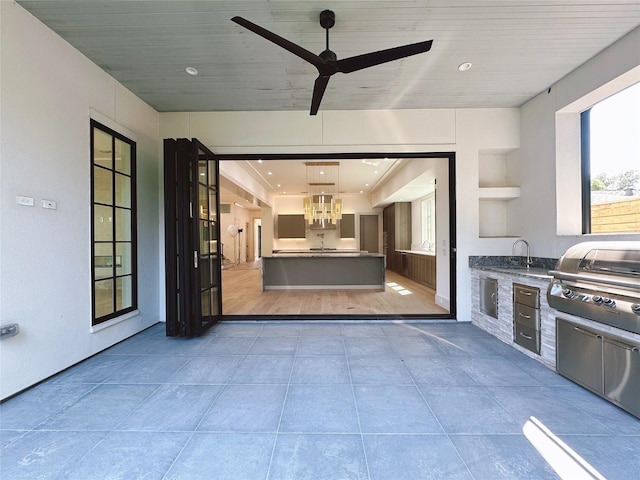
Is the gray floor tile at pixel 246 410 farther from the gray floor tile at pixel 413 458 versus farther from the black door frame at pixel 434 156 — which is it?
the black door frame at pixel 434 156

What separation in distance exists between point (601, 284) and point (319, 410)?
2.24 meters

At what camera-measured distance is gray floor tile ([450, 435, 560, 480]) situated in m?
1.45

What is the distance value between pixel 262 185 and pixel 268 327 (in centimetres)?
634

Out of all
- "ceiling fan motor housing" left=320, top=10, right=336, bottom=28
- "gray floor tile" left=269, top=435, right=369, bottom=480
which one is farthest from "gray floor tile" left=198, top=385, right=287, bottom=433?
"ceiling fan motor housing" left=320, top=10, right=336, bottom=28

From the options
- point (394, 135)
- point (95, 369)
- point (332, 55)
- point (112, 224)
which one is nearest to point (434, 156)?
point (394, 135)

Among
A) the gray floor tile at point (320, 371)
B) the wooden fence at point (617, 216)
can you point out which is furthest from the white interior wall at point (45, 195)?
the wooden fence at point (617, 216)

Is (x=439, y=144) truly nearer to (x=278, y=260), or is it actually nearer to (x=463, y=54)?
(x=463, y=54)

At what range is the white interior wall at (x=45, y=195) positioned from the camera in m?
2.20

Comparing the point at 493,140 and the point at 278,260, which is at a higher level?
the point at 493,140

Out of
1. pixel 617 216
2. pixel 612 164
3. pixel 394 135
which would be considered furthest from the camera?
pixel 394 135

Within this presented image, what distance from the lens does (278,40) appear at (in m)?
2.10

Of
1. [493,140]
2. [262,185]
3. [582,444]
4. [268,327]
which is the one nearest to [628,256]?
[582,444]

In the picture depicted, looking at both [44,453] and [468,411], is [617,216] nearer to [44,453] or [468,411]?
[468,411]

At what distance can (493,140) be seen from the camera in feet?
13.4
